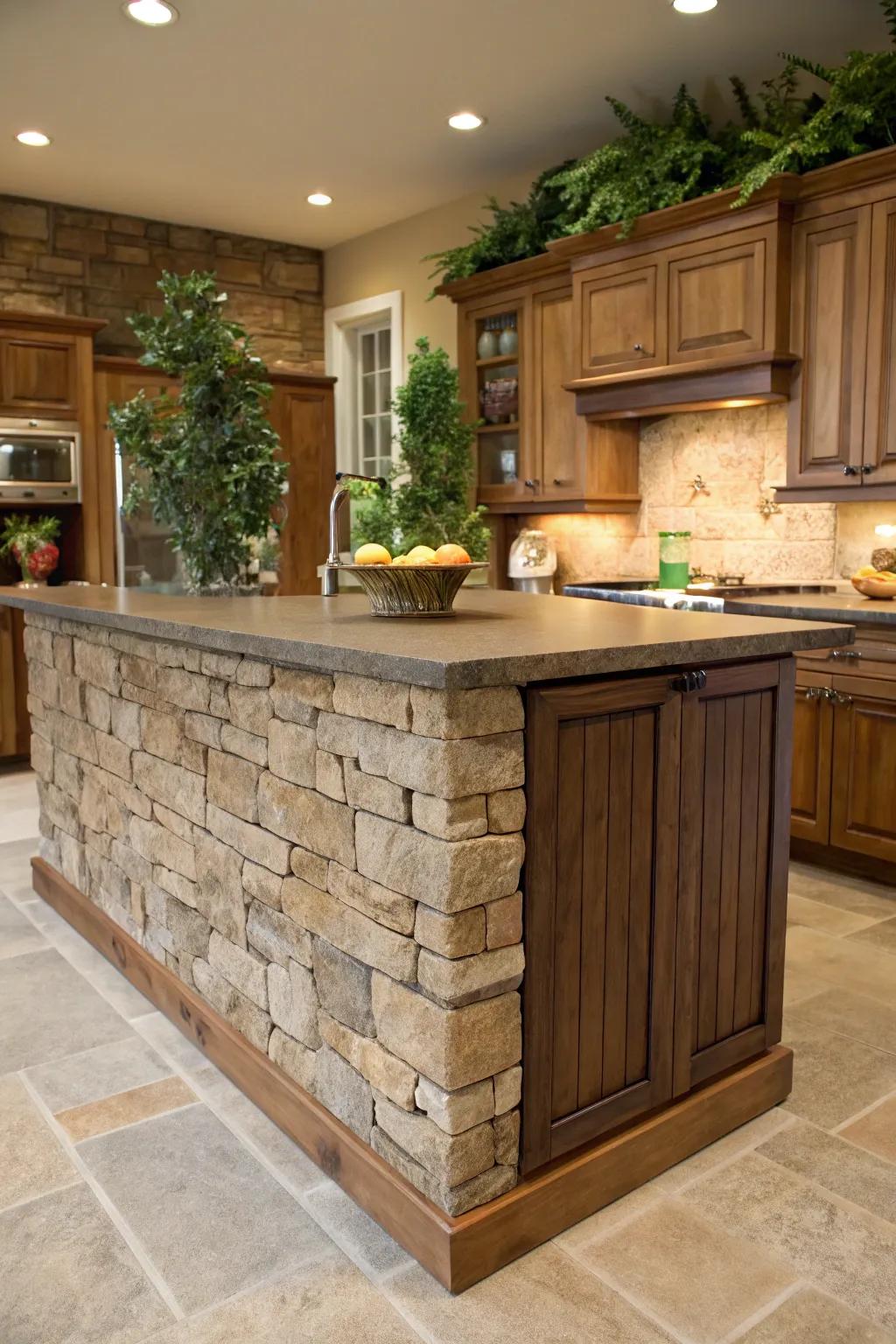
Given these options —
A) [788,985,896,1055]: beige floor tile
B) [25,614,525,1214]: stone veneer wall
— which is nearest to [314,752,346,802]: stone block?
[25,614,525,1214]: stone veneer wall

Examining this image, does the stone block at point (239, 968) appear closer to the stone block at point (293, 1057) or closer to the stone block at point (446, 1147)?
the stone block at point (293, 1057)

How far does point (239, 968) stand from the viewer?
2.25 m

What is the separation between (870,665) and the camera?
347 centimetres

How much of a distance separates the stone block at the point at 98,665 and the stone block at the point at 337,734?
3.61 feet

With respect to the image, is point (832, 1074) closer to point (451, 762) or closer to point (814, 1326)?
point (814, 1326)

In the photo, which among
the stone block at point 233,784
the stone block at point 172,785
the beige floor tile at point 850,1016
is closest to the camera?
the stone block at point 233,784

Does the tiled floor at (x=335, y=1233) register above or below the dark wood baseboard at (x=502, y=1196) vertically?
below

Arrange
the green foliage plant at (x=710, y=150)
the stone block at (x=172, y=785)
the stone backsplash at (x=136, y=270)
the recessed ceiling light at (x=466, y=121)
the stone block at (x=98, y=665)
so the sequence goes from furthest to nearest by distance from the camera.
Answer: the stone backsplash at (x=136, y=270)
the recessed ceiling light at (x=466, y=121)
the green foliage plant at (x=710, y=150)
the stone block at (x=98, y=665)
the stone block at (x=172, y=785)

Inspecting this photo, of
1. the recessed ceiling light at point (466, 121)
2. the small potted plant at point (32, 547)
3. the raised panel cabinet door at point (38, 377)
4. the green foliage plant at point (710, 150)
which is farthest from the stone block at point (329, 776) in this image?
the raised panel cabinet door at point (38, 377)

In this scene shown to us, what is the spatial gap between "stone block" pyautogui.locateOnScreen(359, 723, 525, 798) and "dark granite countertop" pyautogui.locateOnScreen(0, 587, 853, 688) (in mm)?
103

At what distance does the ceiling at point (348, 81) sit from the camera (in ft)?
12.3

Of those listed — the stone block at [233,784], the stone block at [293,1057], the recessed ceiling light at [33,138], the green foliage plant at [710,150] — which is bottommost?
the stone block at [293,1057]

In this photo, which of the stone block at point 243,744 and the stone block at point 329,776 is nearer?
the stone block at point 329,776

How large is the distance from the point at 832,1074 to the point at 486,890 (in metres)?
1.20
